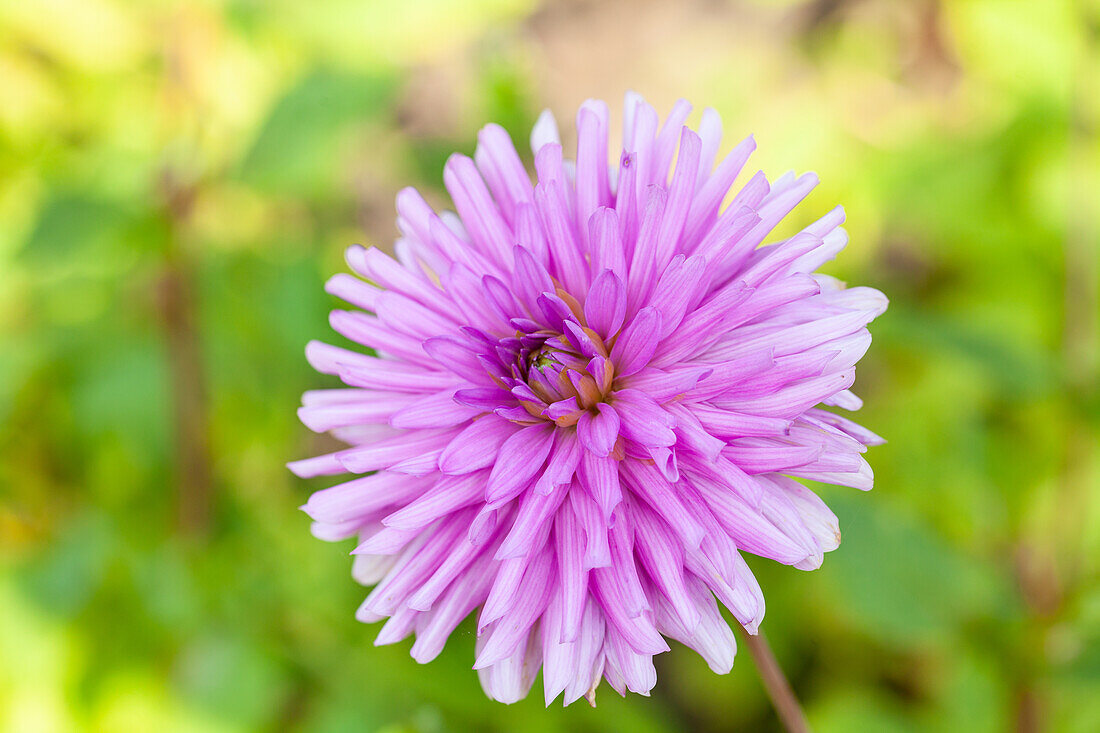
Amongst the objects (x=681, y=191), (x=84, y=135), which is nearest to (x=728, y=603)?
(x=681, y=191)

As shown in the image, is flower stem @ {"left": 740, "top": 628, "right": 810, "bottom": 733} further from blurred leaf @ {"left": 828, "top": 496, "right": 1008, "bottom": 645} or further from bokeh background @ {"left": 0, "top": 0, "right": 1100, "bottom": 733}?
blurred leaf @ {"left": 828, "top": 496, "right": 1008, "bottom": 645}

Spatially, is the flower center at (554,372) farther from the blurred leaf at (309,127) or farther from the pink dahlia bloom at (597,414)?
the blurred leaf at (309,127)

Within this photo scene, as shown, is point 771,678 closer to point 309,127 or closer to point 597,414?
point 597,414

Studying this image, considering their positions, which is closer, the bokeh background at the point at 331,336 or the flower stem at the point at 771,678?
the flower stem at the point at 771,678

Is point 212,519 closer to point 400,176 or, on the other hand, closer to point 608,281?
point 400,176

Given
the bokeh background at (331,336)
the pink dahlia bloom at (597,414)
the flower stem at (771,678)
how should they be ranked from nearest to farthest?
the pink dahlia bloom at (597,414)
the flower stem at (771,678)
the bokeh background at (331,336)

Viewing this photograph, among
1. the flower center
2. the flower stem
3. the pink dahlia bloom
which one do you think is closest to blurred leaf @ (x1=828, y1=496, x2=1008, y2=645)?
→ the flower stem

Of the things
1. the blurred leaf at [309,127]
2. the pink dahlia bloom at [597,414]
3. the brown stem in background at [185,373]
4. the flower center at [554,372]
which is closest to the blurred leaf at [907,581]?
the pink dahlia bloom at [597,414]
